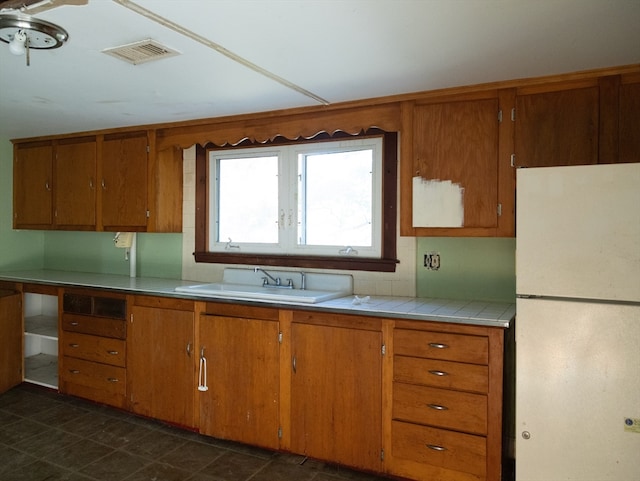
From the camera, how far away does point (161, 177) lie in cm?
378

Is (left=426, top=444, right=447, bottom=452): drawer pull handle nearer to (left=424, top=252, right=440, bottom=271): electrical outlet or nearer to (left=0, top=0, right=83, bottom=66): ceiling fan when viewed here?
(left=424, top=252, right=440, bottom=271): electrical outlet

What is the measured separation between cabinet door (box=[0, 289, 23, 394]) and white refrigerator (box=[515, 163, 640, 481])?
3.87 m

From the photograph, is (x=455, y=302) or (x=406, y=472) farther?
(x=455, y=302)

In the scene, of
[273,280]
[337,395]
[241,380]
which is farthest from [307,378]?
[273,280]

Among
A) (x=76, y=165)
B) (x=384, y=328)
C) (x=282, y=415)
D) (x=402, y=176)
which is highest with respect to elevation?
(x=76, y=165)

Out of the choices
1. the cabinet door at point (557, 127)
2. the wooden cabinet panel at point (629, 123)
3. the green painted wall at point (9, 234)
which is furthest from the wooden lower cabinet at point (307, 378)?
the green painted wall at point (9, 234)

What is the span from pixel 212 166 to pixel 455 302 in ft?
7.22

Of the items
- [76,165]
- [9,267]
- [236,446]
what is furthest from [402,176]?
[9,267]

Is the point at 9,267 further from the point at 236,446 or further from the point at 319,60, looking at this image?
the point at 319,60

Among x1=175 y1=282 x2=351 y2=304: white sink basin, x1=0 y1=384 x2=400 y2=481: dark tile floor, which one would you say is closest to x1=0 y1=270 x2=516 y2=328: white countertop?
x1=175 y1=282 x2=351 y2=304: white sink basin

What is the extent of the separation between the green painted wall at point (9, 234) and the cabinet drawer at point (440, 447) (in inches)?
161

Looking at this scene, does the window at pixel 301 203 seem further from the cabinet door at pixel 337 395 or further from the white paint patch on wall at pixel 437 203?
the cabinet door at pixel 337 395

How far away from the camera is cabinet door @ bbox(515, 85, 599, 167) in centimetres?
238

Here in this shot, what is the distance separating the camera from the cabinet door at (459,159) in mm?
2588
